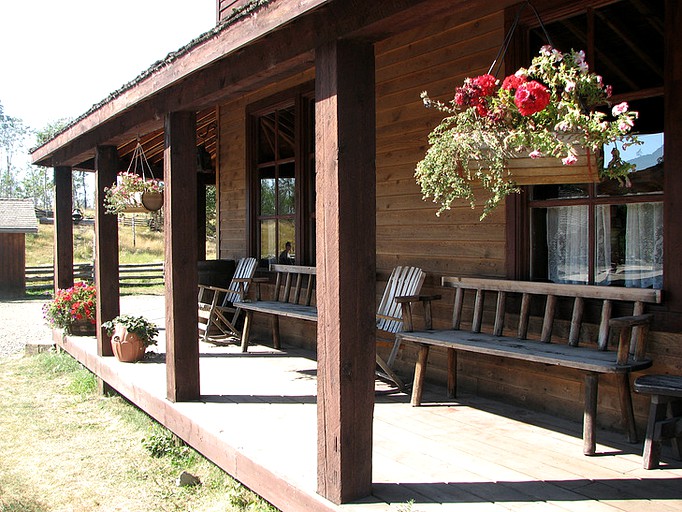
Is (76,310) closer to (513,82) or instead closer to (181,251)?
(181,251)

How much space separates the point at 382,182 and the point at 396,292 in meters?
0.92

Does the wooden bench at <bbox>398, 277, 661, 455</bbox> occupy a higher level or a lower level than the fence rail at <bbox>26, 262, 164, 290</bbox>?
higher

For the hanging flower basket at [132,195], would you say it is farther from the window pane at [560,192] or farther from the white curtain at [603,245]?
the white curtain at [603,245]

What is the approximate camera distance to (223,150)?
7602 mm

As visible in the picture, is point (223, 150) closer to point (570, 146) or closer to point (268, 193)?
point (268, 193)

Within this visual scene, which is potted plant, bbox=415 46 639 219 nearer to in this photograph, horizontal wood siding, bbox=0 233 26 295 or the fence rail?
horizontal wood siding, bbox=0 233 26 295

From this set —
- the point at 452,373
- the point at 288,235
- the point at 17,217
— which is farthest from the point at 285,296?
the point at 17,217

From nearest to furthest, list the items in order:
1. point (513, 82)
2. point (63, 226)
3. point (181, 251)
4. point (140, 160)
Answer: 1. point (513, 82)
2. point (181, 251)
3. point (63, 226)
4. point (140, 160)

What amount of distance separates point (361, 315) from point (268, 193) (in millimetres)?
4439

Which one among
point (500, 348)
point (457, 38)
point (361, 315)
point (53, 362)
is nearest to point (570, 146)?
point (361, 315)

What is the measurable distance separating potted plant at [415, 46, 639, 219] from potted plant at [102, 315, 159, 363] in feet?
11.6

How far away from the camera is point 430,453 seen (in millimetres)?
3105

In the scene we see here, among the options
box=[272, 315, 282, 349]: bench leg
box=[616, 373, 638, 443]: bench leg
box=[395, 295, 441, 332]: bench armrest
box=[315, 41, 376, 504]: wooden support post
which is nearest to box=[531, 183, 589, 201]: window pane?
box=[395, 295, 441, 332]: bench armrest

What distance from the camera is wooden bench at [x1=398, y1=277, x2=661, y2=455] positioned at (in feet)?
9.97
